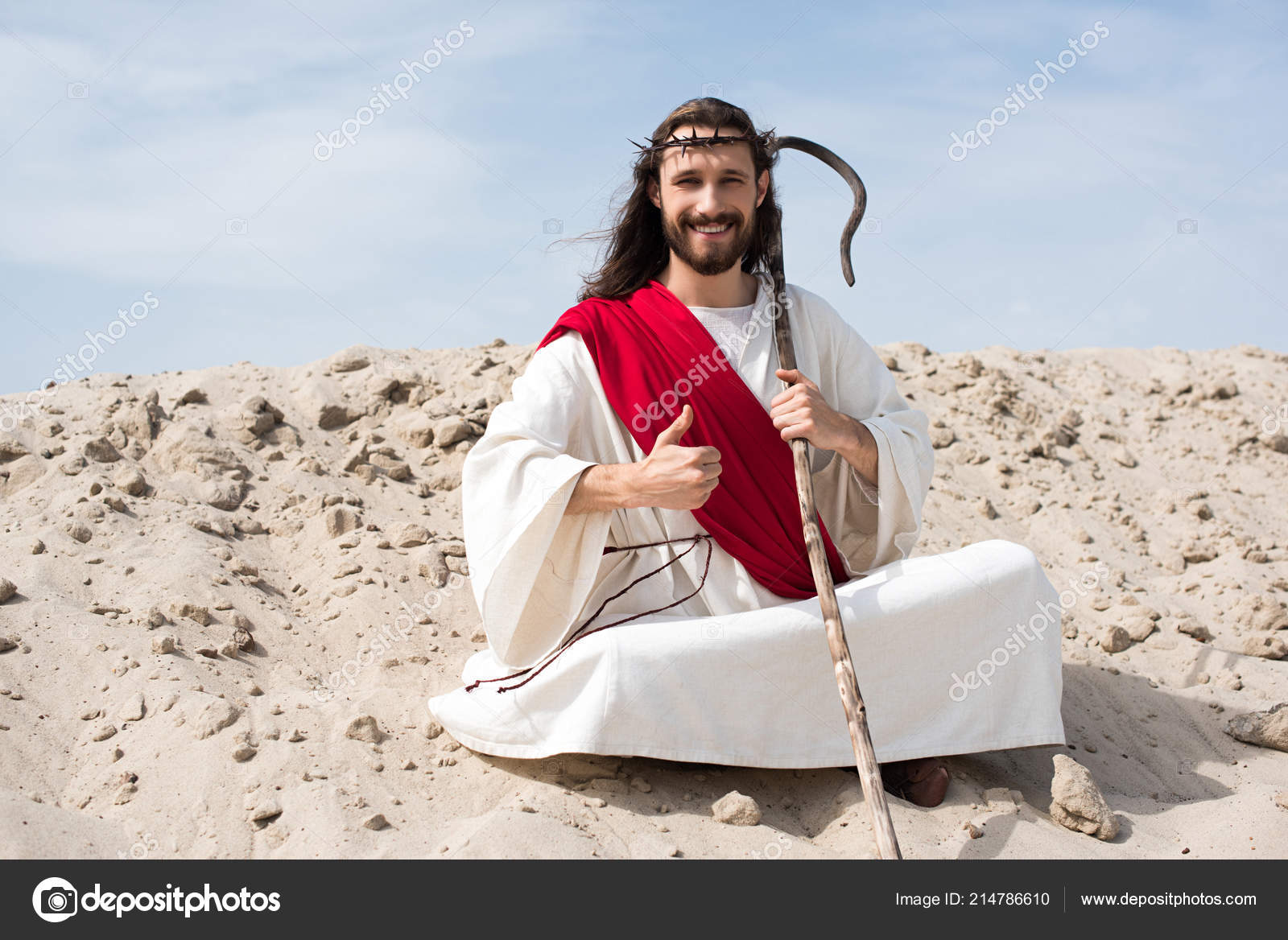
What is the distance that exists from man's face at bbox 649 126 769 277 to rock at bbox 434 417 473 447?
2.41 metres

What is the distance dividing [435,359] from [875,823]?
497 cm

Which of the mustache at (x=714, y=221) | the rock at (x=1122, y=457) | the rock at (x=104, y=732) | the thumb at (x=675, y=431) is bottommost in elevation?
the rock at (x=104, y=732)

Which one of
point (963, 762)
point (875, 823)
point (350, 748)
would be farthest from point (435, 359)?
point (875, 823)

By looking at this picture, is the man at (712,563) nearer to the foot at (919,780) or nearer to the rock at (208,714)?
the foot at (919,780)

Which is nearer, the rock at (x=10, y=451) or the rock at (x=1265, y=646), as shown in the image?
the rock at (x=1265, y=646)

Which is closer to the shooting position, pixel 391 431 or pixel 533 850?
pixel 533 850

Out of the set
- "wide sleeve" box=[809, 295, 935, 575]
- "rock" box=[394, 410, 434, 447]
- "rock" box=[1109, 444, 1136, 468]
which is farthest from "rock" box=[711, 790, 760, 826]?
"rock" box=[1109, 444, 1136, 468]

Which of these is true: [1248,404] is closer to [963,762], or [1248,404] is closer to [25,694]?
[963,762]

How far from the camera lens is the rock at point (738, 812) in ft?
9.49

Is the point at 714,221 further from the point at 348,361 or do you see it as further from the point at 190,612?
the point at 348,361

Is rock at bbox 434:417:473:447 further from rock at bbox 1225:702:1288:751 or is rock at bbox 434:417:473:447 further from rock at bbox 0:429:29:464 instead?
rock at bbox 1225:702:1288:751

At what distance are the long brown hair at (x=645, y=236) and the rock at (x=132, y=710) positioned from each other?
6.91 feet

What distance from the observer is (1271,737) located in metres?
3.79

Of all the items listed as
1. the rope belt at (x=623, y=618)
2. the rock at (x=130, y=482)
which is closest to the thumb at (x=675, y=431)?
the rope belt at (x=623, y=618)
